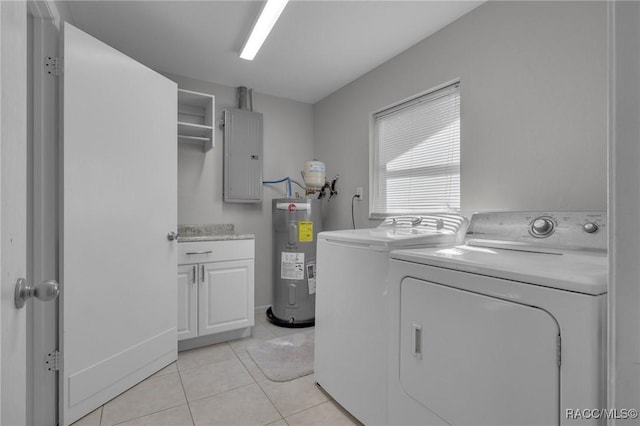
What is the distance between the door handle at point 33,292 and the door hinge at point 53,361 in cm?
120

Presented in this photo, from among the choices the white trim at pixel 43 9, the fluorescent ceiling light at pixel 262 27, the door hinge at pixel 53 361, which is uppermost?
the fluorescent ceiling light at pixel 262 27

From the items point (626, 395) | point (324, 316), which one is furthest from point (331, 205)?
point (626, 395)

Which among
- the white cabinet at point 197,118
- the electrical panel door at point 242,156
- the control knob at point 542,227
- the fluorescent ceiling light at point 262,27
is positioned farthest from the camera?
the electrical panel door at point 242,156

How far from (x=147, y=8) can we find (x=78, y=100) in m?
0.82

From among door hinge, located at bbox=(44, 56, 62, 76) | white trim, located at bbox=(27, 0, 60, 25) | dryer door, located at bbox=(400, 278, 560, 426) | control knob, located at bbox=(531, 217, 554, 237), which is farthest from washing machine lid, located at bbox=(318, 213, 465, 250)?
white trim, located at bbox=(27, 0, 60, 25)

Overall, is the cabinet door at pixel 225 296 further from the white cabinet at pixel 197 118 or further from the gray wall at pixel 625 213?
the gray wall at pixel 625 213

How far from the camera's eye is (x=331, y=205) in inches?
126

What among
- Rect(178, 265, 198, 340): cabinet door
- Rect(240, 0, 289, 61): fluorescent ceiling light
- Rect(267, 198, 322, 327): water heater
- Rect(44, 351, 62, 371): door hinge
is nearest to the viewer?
Rect(44, 351, 62, 371): door hinge

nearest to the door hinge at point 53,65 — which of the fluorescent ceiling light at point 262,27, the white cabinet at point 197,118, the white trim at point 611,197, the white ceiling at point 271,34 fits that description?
the white ceiling at point 271,34

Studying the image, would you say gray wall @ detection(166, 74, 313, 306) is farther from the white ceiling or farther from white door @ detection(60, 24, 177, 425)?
white door @ detection(60, 24, 177, 425)

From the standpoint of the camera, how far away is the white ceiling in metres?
1.84

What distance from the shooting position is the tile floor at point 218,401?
1530mm

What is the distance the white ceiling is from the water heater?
1.25m

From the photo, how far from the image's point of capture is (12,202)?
0.58 metres
